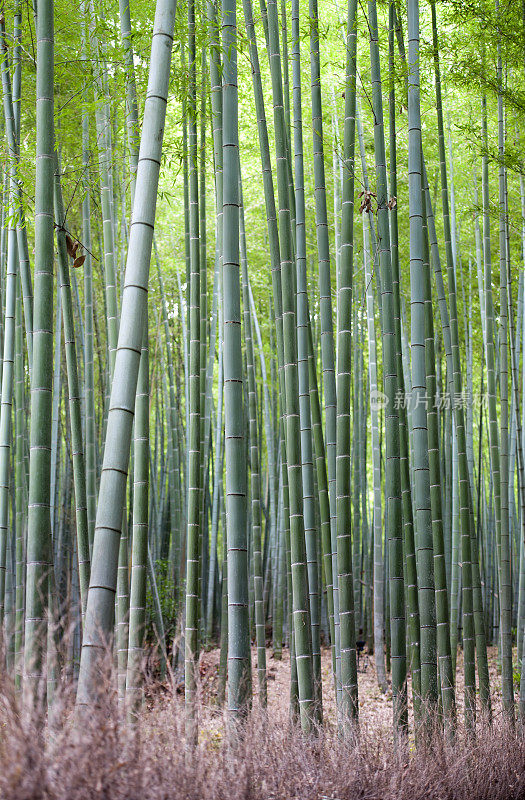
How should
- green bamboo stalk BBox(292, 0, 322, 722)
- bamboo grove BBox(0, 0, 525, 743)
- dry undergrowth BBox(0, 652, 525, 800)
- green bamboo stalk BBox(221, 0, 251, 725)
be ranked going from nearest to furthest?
dry undergrowth BBox(0, 652, 525, 800) → bamboo grove BBox(0, 0, 525, 743) → green bamboo stalk BBox(221, 0, 251, 725) → green bamboo stalk BBox(292, 0, 322, 722)

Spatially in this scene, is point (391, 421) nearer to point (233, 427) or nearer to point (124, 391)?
point (233, 427)

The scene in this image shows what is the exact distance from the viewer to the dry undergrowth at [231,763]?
1624mm

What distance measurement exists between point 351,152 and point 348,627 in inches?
77.1

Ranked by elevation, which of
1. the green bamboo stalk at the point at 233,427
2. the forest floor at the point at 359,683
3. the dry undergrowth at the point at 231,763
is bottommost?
the forest floor at the point at 359,683

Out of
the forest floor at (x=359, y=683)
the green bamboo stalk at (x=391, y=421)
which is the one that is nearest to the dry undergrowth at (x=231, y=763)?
the green bamboo stalk at (x=391, y=421)

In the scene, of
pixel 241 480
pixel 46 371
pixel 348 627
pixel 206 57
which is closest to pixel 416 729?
pixel 348 627

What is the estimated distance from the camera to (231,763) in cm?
224

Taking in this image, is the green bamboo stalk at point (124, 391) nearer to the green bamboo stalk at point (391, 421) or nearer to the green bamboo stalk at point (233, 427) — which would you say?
the green bamboo stalk at point (233, 427)

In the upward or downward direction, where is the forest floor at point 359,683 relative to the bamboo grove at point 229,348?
downward

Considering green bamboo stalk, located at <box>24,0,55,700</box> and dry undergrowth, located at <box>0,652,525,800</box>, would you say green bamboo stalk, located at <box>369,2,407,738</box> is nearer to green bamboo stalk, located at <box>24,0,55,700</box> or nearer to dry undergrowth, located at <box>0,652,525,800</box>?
dry undergrowth, located at <box>0,652,525,800</box>

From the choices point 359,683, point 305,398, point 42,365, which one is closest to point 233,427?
point 42,365

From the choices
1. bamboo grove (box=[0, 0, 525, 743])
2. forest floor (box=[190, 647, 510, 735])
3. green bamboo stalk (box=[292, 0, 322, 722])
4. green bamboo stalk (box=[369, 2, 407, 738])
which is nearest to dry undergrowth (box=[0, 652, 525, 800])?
bamboo grove (box=[0, 0, 525, 743])

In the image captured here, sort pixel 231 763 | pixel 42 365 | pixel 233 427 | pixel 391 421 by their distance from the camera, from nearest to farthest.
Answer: pixel 231 763 < pixel 42 365 < pixel 233 427 < pixel 391 421

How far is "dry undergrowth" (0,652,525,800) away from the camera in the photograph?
162cm
